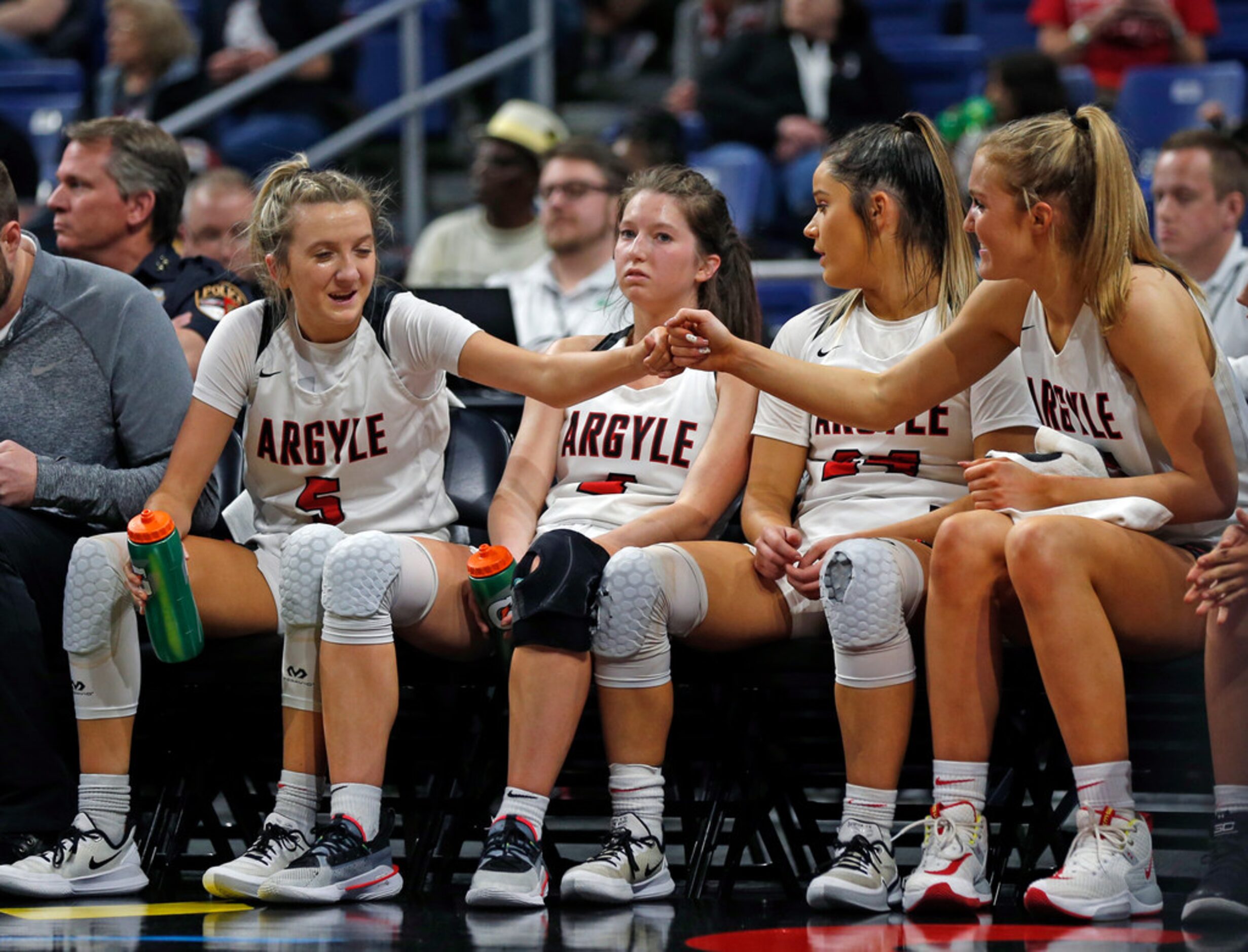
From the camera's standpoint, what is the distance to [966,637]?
2697 mm

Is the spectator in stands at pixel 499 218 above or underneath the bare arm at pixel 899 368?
above

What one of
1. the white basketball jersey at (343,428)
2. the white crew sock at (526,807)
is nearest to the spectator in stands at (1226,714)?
the white crew sock at (526,807)

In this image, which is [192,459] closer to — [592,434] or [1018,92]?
[592,434]

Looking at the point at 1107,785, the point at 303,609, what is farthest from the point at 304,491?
the point at 1107,785

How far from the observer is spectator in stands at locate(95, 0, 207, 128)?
6.98 m

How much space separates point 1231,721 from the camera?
2629 mm

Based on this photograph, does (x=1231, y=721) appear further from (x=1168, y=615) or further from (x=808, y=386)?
(x=808, y=386)

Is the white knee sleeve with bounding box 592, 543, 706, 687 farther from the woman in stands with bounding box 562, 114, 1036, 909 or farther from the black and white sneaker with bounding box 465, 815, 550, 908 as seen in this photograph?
the black and white sneaker with bounding box 465, 815, 550, 908

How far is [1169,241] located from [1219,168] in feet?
0.73

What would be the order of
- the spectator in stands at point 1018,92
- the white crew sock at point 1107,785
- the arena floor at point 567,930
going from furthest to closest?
the spectator in stands at point 1018,92, the white crew sock at point 1107,785, the arena floor at point 567,930

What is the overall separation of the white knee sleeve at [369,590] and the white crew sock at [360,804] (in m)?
0.25

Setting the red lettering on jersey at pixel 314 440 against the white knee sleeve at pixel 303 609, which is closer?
the white knee sleeve at pixel 303 609

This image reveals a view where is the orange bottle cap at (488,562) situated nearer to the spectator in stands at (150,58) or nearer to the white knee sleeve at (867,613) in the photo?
the white knee sleeve at (867,613)

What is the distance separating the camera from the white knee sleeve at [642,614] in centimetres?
281
